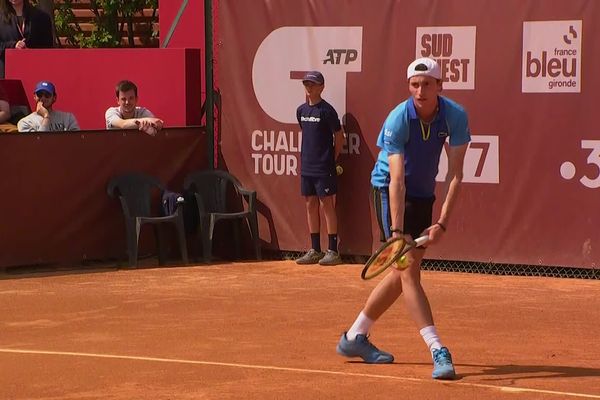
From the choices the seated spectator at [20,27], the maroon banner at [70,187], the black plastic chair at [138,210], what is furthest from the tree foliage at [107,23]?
the black plastic chair at [138,210]

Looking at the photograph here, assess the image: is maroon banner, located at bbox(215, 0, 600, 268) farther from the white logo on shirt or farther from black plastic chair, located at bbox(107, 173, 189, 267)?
black plastic chair, located at bbox(107, 173, 189, 267)

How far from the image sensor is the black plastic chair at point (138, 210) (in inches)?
539

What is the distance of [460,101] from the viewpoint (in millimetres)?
13250

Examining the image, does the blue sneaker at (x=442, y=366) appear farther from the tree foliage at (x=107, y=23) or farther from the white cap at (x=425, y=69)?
the tree foliage at (x=107, y=23)

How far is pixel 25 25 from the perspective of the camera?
16172 mm

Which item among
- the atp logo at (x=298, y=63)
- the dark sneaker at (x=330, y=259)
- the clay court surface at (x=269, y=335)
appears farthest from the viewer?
the atp logo at (x=298, y=63)

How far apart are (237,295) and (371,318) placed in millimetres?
3494

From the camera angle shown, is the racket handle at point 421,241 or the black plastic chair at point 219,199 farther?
the black plastic chair at point 219,199

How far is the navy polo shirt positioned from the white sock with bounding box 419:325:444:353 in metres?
5.86

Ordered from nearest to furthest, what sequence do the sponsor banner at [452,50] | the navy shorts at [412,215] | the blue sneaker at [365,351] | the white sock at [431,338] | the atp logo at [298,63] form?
1. the white sock at [431,338]
2. the navy shorts at [412,215]
3. the blue sneaker at [365,351]
4. the sponsor banner at [452,50]
5. the atp logo at [298,63]

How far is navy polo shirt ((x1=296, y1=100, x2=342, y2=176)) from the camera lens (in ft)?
44.8

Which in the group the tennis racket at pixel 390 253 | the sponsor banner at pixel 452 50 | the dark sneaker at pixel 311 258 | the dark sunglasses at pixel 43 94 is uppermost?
the sponsor banner at pixel 452 50

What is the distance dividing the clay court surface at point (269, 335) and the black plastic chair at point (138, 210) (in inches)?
14.4

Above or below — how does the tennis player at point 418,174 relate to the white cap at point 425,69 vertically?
below
